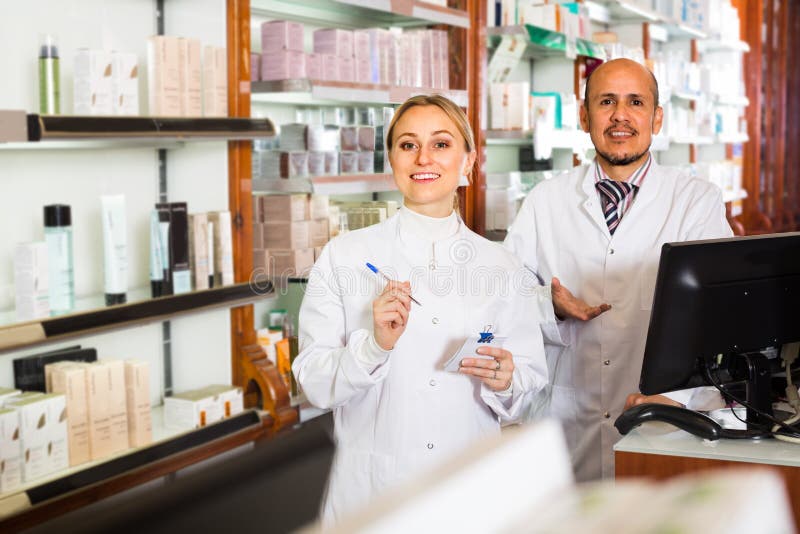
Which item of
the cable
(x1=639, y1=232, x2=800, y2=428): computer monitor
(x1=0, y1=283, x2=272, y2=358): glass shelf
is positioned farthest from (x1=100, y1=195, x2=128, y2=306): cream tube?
the cable

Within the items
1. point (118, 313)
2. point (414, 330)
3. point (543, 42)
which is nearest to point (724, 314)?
point (414, 330)

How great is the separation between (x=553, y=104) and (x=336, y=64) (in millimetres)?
1621

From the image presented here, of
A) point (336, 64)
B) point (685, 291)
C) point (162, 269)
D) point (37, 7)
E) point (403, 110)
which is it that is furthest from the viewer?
point (336, 64)

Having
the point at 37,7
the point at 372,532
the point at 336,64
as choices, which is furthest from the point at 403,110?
the point at 372,532

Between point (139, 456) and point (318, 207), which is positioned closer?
point (139, 456)

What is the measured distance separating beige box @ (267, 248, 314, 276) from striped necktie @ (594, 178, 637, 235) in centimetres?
119

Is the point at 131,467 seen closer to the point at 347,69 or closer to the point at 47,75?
the point at 47,75

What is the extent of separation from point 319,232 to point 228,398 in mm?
723

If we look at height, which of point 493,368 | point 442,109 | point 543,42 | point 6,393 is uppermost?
point 543,42

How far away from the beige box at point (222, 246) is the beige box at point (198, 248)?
0.06 metres

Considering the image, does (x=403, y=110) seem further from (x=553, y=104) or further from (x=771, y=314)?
(x=553, y=104)

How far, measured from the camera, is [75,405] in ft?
8.33

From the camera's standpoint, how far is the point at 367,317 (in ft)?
6.31

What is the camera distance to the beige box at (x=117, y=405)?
2646mm
